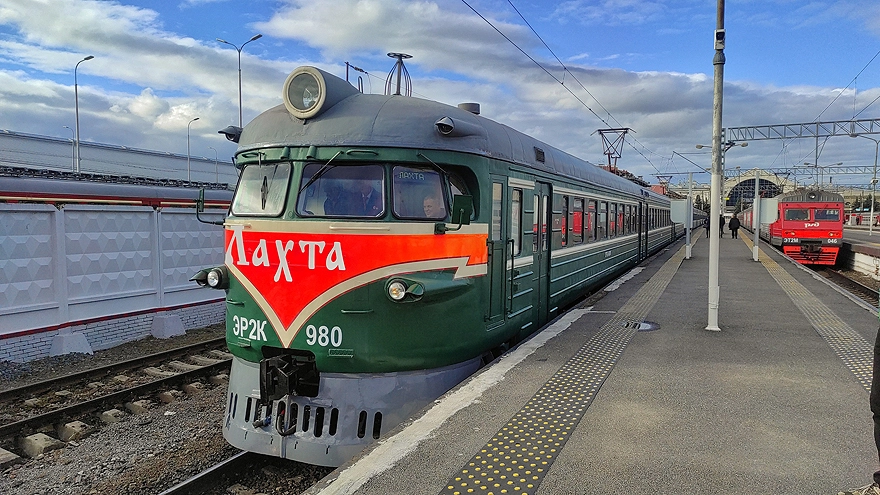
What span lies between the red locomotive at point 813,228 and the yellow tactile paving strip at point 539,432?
69.3 ft

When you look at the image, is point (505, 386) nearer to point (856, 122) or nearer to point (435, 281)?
point (435, 281)

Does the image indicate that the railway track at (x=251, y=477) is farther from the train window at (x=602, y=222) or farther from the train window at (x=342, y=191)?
the train window at (x=602, y=222)

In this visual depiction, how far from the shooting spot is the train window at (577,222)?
32.0 feet

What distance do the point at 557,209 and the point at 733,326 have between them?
307cm

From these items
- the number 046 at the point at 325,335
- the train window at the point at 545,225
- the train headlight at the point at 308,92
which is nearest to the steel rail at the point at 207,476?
the number 046 at the point at 325,335

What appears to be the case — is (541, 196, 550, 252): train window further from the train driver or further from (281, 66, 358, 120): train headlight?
(281, 66, 358, 120): train headlight

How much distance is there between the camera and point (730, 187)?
311 ft

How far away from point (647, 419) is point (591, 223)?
6.86m

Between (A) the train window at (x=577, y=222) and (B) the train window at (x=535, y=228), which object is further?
(A) the train window at (x=577, y=222)

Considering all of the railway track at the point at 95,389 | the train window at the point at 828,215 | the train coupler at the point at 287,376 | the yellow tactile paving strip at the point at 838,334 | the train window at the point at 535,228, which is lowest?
the railway track at the point at 95,389

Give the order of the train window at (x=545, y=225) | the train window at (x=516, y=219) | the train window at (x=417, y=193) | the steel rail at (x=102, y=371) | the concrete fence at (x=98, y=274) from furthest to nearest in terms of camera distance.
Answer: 1. the concrete fence at (x=98, y=274)
2. the train window at (x=545, y=225)
3. the steel rail at (x=102, y=371)
4. the train window at (x=516, y=219)
5. the train window at (x=417, y=193)

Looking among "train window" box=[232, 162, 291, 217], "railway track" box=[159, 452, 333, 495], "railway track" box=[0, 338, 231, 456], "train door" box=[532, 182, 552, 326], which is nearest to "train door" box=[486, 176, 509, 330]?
"train door" box=[532, 182, 552, 326]

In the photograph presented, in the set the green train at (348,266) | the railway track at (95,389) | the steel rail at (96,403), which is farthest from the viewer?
the railway track at (95,389)

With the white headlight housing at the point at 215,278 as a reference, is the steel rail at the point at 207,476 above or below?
below
